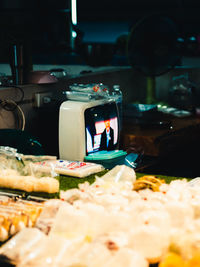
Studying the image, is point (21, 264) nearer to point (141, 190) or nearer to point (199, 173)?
point (141, 190)

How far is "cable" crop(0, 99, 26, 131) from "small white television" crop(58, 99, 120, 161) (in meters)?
0.36

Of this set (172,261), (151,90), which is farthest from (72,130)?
(151,90)

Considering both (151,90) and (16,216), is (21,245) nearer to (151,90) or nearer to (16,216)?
(16,216)

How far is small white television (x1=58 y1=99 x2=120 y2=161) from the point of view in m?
3.26

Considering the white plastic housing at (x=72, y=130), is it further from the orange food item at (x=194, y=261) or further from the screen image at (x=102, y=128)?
the orange food item at (x=194, y=261)

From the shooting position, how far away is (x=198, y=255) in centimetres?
132

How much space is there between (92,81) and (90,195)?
319 cm

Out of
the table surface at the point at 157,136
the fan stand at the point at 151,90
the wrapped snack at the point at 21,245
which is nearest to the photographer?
the wrapped snack at the point at 21,245

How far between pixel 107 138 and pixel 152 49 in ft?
4.53

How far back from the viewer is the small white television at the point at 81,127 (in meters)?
3.26

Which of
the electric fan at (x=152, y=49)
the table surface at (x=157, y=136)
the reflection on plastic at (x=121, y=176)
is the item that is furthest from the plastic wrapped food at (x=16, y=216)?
the electric fan at (x=152, y=49)

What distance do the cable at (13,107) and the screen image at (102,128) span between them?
562mm

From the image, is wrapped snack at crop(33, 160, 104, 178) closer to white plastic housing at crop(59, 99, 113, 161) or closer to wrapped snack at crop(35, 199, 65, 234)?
white plastic housing at crop(59, 99, 113, 161)

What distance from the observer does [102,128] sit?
3.42m
